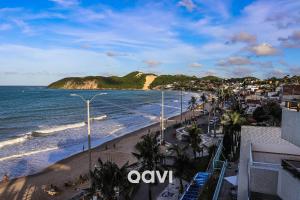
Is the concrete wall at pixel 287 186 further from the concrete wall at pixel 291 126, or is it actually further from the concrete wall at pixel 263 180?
the concrete wall at pixel 291 126

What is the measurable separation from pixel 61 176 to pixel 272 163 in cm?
2496

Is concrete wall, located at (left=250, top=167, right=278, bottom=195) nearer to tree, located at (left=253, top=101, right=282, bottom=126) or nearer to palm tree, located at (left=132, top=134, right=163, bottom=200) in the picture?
palm tree, located at (left=132, top=134, right=163, bottom=200)

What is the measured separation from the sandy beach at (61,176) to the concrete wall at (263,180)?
18.3 metres

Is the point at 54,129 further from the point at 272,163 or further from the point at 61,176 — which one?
the point at 272,163

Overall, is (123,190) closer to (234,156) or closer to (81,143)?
(234,156)

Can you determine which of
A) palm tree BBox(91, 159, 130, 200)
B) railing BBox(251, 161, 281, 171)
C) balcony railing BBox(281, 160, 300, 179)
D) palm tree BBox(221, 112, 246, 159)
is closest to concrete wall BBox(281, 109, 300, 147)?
balcony railing BBox(281, 160, 300, 179)

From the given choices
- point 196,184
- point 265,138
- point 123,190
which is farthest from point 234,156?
point 123,190

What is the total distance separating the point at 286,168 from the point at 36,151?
40.1 metres

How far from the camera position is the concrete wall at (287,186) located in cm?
1040

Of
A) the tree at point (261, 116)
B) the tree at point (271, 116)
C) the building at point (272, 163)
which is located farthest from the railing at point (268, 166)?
the tree at point (261, 116)

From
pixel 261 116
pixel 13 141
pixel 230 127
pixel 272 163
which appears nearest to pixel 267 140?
pixel 272 163

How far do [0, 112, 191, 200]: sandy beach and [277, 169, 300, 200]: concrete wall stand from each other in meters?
19.7

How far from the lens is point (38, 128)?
65.0 meters

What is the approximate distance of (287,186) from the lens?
11586 mm
